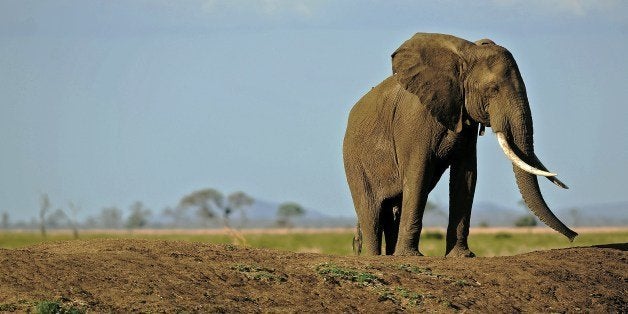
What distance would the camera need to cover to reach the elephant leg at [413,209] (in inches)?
770

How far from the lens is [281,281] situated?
16250mm

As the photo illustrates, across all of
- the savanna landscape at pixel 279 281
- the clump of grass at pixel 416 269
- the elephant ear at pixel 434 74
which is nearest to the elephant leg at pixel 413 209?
the elephant ear at pixel 434 74

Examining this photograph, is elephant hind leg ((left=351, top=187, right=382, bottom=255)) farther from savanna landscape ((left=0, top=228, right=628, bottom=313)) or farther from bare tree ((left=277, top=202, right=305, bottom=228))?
bare tree ((left=277, top=202, right=305, bottom=228))

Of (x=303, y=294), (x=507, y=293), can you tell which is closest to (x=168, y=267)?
(x=303, y=294)

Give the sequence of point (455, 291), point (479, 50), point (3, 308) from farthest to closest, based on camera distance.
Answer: point (479, 50)
point (455, 291)
point (3, 308)

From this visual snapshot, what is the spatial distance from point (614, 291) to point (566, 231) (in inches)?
40.1

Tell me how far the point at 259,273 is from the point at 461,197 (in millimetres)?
4640

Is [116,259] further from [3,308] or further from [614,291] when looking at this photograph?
[614,291]

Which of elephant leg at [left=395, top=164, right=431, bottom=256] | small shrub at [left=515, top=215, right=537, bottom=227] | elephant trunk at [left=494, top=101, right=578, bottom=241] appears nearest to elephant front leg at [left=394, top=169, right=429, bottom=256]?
elephant leg at [left=395, top=164, right=431, bottom=256]

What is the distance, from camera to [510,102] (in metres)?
18.9

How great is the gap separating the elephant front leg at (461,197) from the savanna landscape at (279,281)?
113 cm

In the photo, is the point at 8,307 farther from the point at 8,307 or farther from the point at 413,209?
the point at 413,209

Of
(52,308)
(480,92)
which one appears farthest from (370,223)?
(52,308)

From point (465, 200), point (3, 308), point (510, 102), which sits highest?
point (510, 102)
